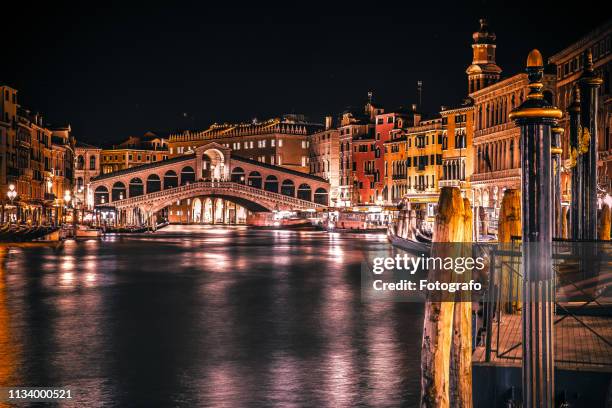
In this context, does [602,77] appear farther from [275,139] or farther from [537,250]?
[275,139]

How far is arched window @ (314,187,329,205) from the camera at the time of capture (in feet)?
391

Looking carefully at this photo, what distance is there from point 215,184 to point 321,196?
23.6 metres

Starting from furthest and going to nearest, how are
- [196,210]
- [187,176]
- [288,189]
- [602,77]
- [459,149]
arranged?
[196,210] < [187,176] < [288,189] < [459,149] < [602,77]

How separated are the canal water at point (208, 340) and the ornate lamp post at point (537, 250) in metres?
3.30

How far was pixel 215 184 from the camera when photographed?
10069 centimetres

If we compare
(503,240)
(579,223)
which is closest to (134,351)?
(503,240)

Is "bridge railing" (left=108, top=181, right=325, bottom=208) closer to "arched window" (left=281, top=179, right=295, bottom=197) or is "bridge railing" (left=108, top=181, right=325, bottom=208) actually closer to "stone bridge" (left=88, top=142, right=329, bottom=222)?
"stone bridge" (left=88, top=142, right=329, bottom=222)

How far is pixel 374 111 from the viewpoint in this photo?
362ft

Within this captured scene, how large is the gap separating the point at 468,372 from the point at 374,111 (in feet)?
336

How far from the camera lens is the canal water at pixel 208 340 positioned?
11.0 m

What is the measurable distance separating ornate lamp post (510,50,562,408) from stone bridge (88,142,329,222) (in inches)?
3506

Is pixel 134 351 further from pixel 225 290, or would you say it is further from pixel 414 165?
pixel 414 165

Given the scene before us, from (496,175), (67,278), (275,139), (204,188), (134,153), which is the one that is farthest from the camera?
(134,153)

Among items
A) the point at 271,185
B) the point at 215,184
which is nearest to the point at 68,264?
the point at 215,184
